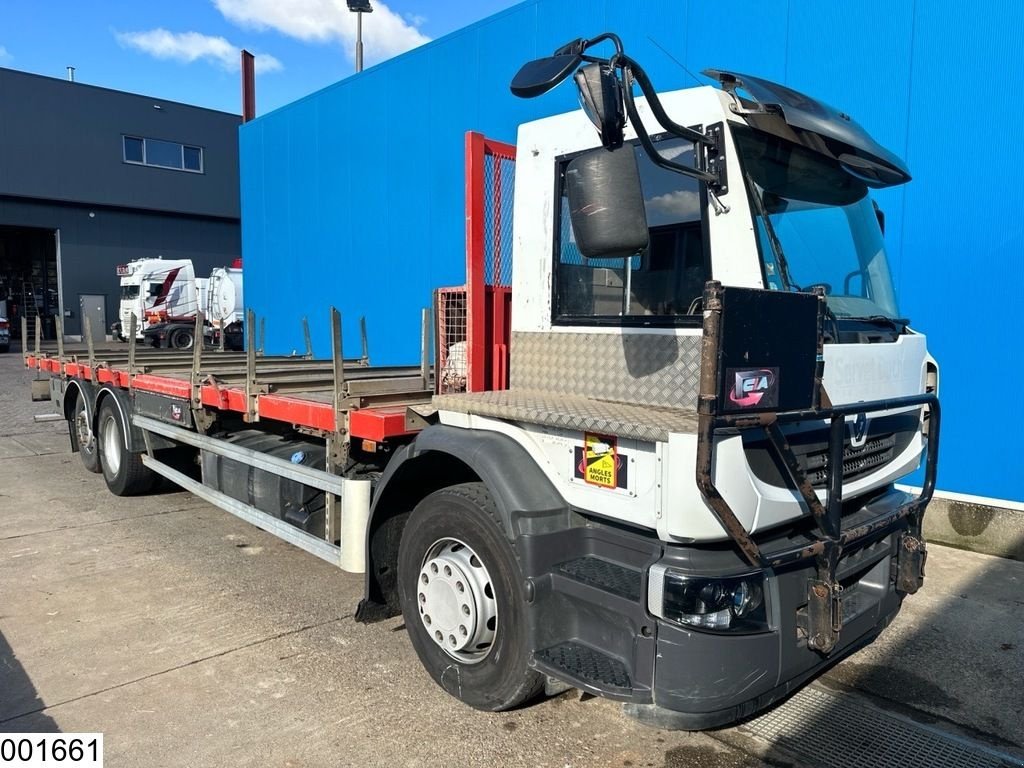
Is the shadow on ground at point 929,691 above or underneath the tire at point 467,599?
underneath

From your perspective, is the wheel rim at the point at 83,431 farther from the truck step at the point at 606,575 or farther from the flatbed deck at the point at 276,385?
the truck step at the point at 606,575

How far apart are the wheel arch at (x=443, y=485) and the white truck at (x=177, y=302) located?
874 inches

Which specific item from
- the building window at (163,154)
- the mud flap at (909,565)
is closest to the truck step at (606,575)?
the mud flap at (909,565)

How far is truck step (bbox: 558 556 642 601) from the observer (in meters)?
2.64

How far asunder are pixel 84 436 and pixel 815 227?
311 inches

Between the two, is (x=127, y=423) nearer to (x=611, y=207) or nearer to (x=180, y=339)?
(x=611, y=207)

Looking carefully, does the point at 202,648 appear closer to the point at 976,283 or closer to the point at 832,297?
the point at 832,297

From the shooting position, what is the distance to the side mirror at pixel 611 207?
2.42 metres

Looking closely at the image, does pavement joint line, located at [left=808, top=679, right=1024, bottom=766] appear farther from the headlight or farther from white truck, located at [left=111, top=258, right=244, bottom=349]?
white truck, located at [left=111, top=258, right=244, bottom=349]

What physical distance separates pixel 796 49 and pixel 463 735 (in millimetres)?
6511

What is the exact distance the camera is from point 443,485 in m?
3.76

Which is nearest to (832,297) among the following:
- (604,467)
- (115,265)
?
(604,467)

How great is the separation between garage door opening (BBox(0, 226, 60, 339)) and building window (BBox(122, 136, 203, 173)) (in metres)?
7.41

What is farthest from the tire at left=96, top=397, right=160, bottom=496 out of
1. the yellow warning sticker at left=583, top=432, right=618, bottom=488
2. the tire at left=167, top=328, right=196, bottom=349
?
the tire at left=167, top=328, right=196, bottom=349
